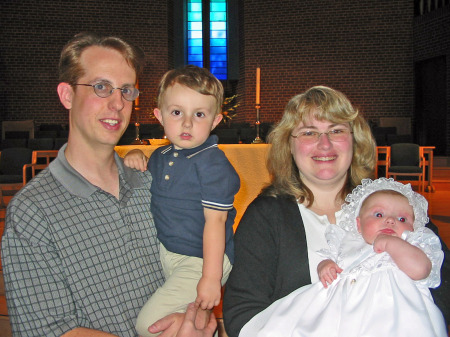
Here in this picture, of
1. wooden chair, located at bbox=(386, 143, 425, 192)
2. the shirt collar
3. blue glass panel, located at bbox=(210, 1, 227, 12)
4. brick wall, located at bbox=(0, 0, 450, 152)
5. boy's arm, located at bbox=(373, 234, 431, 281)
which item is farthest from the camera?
blue glass panel, located at bbox=(210, 1, 227, 12)

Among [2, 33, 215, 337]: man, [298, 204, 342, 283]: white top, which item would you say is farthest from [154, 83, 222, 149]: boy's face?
[298, 204, 342, 283]: white top

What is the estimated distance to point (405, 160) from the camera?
8.09 meters

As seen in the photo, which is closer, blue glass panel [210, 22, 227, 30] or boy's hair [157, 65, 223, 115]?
boy's hair [157, 65, 223, 115]

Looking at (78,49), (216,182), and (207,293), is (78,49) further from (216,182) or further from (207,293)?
(207,293)

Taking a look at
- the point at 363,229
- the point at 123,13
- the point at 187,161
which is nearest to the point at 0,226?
the point at 187,161

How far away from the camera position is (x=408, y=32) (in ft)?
39.0

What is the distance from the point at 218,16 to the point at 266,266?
14.3 metres

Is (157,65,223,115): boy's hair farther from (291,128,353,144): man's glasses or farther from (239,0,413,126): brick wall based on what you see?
(239,0,413,126): brick wall

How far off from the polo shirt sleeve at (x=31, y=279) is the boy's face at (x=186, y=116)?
605mm

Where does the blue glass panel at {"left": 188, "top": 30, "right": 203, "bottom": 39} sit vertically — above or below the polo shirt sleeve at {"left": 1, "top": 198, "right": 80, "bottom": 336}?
above

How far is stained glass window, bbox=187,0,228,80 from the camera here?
14.7m

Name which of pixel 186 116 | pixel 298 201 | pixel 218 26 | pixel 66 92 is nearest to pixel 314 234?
pixel 298 201

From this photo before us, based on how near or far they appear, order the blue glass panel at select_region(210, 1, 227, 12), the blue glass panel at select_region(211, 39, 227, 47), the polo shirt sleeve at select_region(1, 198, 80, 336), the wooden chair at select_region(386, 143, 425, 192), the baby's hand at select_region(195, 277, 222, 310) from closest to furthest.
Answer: the polo shirt sleeve at select_region(1, 198, 80, 336)
the baby's hand at select_region(195, 277, 222, 310)
the wooden chair at select_region(386, 143, 425, 192)
the blue glass panel at select_region(210, 1, 227, 12)
the blue glass panel at select_region(211, 39, 227, 47)

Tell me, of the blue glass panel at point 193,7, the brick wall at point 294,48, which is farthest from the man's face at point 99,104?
the blue glass panel at point 193,7
